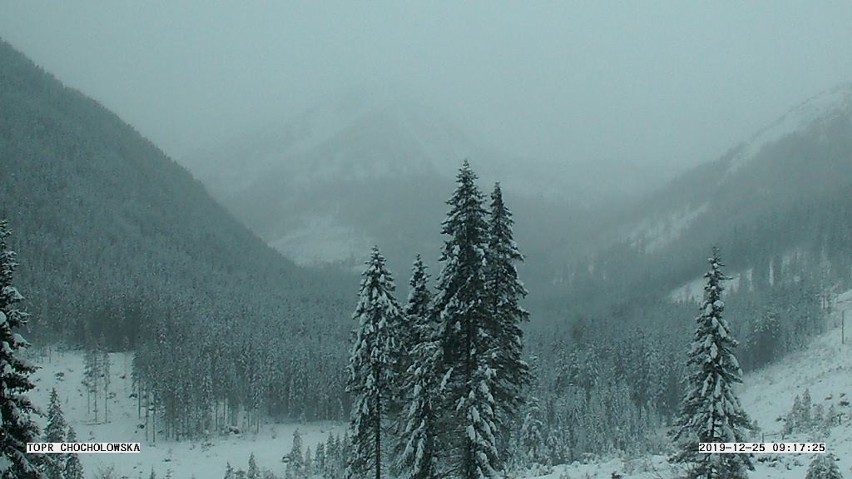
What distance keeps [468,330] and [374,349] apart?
5550mm

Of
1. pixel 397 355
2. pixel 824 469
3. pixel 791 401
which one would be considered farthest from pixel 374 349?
pixel 791 401

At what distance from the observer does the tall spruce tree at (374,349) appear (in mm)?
26750

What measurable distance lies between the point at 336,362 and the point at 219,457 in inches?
1434

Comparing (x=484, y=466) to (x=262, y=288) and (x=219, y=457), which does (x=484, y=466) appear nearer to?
(x=219, y=457)

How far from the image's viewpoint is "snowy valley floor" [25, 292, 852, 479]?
78.0 m

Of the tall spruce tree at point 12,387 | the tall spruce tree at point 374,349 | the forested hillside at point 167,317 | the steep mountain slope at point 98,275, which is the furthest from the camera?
the steep mountain slope at point 98,275

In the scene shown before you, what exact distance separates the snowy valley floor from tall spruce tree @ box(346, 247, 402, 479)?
47856 millimetres

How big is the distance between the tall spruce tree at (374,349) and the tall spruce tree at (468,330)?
419 centimetres

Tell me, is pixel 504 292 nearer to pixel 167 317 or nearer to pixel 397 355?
pixel 397 355

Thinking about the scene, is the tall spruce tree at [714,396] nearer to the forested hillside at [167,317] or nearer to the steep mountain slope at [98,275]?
the forested hillside at [167,317]

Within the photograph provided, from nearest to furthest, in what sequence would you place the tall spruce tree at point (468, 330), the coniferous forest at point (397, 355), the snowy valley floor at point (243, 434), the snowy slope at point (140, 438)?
the tall spruce tree at point (468, 330) → the coniferous forest at point (397, 355) → the snowy valley floor at point (243, 434) → the snowy slope at point (140, 438)

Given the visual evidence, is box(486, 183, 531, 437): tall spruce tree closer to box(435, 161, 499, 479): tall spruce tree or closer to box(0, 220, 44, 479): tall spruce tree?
box(435, 161, 499, 479): tall spruce tree

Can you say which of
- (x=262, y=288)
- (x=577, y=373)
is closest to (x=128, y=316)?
(x=262, y=288)

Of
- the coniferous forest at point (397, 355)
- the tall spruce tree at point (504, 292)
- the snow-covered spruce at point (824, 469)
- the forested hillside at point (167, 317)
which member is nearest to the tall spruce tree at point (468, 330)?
the coniferous forest at point (397, 355)
